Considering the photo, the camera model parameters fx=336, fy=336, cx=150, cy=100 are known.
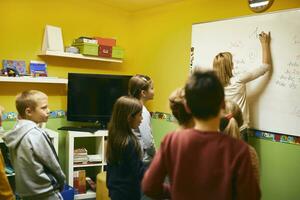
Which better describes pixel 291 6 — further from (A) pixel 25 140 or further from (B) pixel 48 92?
(B) pixel 48 92

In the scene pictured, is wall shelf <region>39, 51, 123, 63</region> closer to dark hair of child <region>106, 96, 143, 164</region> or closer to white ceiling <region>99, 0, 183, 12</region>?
white ceiling <region>99, 0, 183, 12</region>

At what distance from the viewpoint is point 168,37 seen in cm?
406

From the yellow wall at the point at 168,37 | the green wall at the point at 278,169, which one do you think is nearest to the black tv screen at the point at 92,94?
the yellow wall at the point at 168,37

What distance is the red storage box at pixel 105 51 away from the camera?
4.09 meters

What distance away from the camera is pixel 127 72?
4582 millimetres

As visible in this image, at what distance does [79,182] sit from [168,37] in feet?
6.53

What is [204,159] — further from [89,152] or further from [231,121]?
[89,152]

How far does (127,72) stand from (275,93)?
2.22 meters

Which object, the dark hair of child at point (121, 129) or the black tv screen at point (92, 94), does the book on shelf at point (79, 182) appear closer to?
the black tv screen at point (92, 94)

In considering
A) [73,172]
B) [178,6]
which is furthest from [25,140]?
[178,6]

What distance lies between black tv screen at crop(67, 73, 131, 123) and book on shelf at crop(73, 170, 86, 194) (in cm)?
61

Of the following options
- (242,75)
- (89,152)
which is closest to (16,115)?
(89,152)

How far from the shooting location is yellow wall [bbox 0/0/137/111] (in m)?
3.63

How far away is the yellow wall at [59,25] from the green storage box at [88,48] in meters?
0.17
